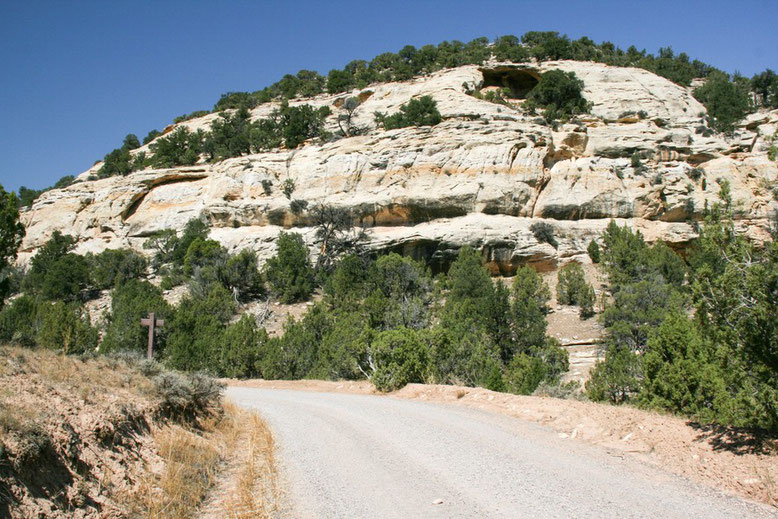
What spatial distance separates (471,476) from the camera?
5.37 m

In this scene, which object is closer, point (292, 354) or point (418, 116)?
point (292, 354)

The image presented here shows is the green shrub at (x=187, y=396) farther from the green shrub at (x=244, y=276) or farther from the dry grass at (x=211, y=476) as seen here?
the green shrub at (x=244, y=276)

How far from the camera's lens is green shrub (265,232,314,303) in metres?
33.9

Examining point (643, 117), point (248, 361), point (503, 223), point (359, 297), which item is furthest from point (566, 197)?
point (248, 361)

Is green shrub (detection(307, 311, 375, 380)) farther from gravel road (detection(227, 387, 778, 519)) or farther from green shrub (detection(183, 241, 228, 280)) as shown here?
green shrub (detection(183, 241, 228, 280))

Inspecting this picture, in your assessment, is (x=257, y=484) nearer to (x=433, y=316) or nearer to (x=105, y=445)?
(x=105, y=445)

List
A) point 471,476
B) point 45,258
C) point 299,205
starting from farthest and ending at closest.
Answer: point 45,258, point 299,205, point 471,476

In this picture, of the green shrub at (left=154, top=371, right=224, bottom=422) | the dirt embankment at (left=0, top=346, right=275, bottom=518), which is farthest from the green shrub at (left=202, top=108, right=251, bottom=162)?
the dirt embankment at (left=0, top=346, right=275, bottom=518)

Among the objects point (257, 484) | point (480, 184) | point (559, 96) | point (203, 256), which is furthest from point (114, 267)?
point (559, 96)

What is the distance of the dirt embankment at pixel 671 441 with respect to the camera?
4867mm

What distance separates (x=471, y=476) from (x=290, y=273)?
30.3 metres

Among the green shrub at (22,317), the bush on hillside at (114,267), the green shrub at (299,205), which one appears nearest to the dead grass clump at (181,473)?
the green shrub at (22,317)

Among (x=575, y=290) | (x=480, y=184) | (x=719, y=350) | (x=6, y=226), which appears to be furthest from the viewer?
(x=480, y=184)

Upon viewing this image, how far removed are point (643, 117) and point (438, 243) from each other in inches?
936
